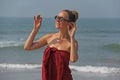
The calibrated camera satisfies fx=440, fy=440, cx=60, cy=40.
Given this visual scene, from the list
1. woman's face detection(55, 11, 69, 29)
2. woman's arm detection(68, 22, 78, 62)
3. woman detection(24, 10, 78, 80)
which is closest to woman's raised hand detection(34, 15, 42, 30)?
woman detection(24, 10, 78, 80)

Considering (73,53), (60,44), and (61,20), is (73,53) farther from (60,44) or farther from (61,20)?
(61,20)

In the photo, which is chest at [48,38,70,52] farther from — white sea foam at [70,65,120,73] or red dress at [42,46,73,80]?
white sea foam at [70,65,120,73]

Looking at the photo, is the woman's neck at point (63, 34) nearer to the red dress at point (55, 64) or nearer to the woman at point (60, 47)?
the woman at point (60, 47)

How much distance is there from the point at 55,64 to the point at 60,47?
13 centimetres

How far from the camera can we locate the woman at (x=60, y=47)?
3.26 meters

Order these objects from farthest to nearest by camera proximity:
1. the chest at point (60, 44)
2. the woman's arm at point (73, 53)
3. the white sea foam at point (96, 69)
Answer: the white sea foam at point (96, 69) → the chest at point (60, 44) → the woman's arm at point (73, 53)

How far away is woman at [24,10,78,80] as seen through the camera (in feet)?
10.7

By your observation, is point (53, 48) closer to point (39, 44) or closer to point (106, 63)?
point (39, 44)

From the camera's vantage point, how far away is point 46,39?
3379mm

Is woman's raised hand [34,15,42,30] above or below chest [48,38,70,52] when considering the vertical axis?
above

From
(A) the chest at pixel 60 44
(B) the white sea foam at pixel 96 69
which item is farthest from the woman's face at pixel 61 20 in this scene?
(B) the white sea foam at pixel 96 69

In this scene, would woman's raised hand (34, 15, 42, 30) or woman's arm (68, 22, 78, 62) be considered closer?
woman's arm (68, 22, 78, 62)

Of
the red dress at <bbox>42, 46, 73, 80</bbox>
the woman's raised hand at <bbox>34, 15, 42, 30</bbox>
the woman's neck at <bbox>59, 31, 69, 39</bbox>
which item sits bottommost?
the red dress at <bbox>42, 46, 73, 80</bbox>

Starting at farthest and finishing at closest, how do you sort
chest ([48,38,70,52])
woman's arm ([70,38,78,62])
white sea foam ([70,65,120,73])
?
white sea foam ([70,65,120,73]) → chest ([48,38,70,52]) → woman's arm ([70,38,78,62])
